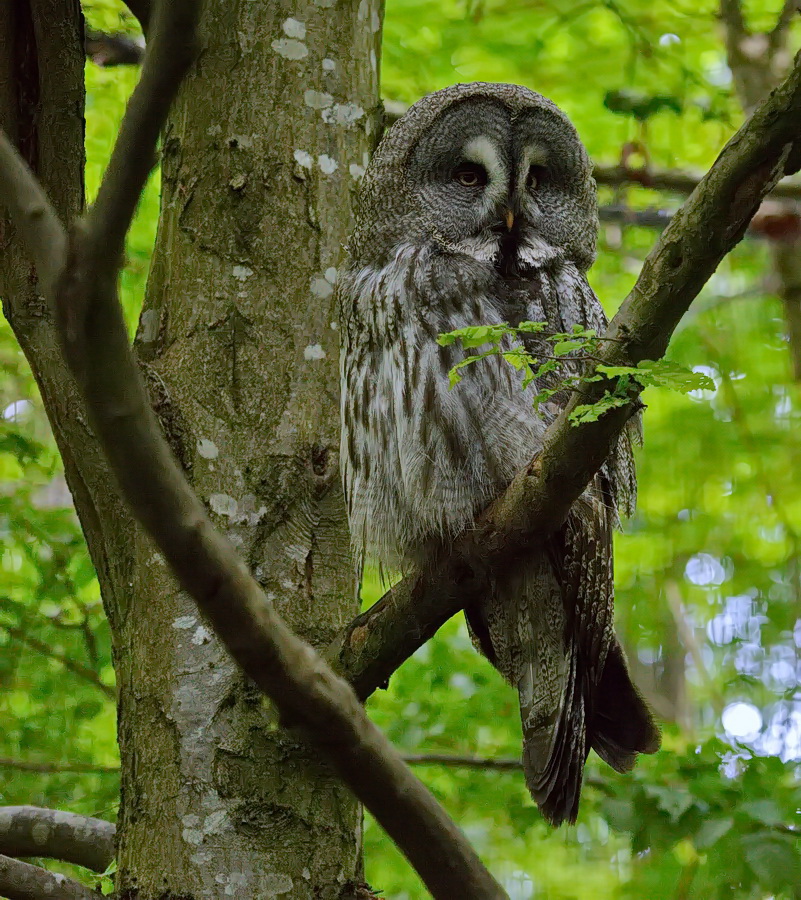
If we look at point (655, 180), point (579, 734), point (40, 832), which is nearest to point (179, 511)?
point (40, 832)

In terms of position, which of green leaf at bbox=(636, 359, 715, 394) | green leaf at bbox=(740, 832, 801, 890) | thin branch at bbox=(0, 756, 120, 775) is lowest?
green leaf at bbox=(740, 832, 801, 890)

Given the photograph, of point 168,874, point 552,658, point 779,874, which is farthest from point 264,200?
point 779,874

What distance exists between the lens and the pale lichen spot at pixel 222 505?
2.38 metres

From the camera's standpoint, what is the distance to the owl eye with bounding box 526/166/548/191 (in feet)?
9.85

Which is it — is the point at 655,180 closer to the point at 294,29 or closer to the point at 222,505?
the point at 294,29

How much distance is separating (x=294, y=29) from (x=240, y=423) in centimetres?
102

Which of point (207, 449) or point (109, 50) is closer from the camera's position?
point (207, 449)

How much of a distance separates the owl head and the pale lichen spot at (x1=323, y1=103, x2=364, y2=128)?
16cm

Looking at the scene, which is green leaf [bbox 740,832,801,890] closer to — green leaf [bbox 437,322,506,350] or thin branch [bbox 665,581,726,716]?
green leaf [bbox 437,322,506,350]

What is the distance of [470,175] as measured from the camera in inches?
119

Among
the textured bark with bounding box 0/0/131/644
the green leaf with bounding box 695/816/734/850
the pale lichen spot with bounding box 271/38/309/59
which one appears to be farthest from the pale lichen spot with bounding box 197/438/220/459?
the green leaf with bounding box 695/816/734/850

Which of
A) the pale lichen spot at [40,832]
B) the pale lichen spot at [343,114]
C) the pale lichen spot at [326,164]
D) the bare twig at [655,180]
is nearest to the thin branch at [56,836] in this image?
the pale lichen spot at [40,832]

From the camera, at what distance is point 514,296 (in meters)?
2.73

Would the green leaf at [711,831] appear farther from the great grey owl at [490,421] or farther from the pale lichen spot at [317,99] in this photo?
the pale lichen spot at [317,99]
